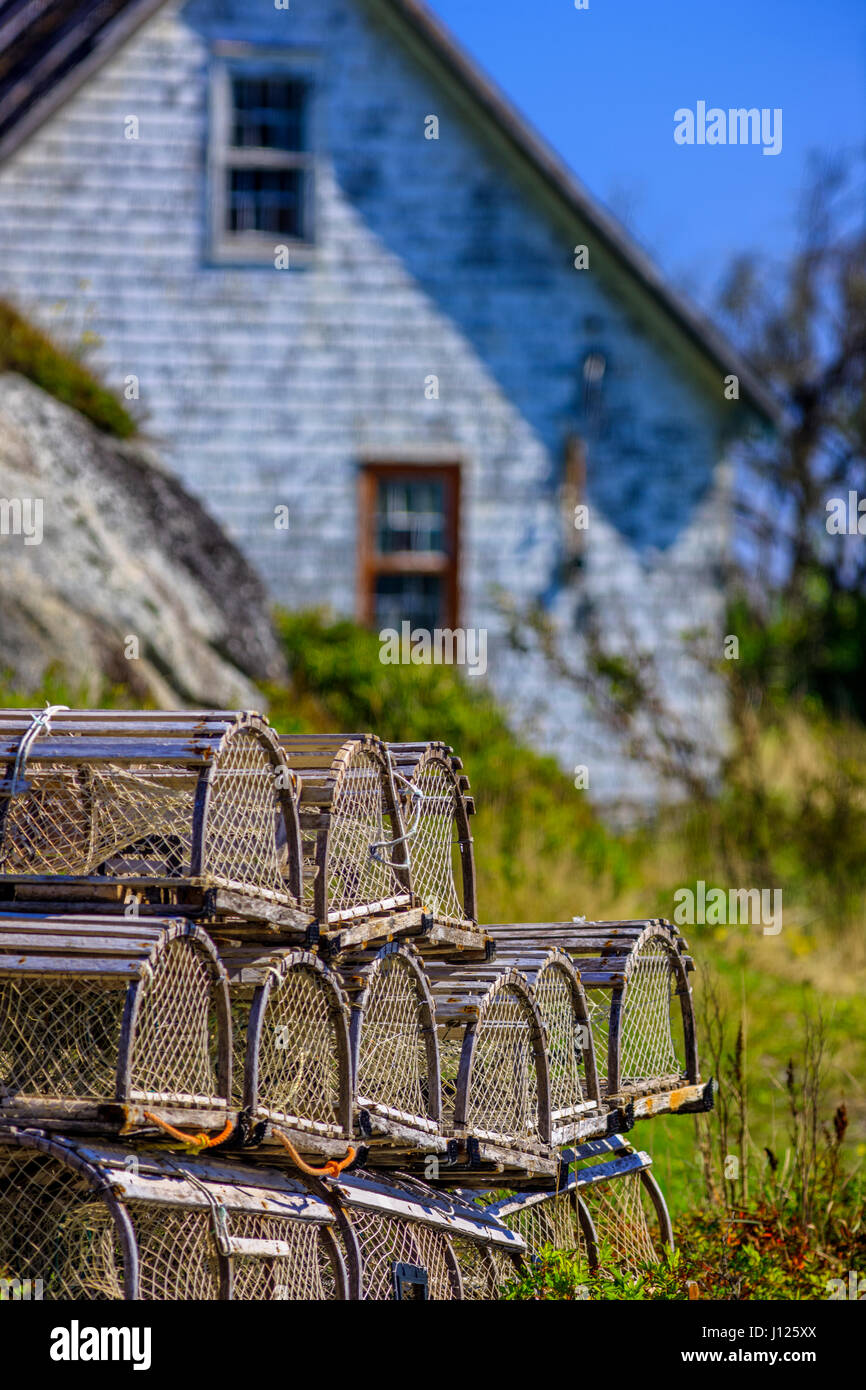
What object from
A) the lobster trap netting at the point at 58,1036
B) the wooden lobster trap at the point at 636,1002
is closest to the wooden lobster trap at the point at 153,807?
the lobster trap netting at the point at 58,1036

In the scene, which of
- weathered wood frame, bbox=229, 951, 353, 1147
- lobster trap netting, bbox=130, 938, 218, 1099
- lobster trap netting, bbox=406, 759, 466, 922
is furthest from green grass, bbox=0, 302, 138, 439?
lobster trap netting, bbox=130, 938, 218, 1099

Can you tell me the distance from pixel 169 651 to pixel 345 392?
5.90 metres

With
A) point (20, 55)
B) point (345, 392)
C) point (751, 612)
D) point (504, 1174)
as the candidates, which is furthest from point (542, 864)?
point (751, 612)

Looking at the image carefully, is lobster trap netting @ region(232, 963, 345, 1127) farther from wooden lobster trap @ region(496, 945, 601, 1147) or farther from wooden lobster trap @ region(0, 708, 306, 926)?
wooden lobster trap @ region(496, 945, 601, 1147)

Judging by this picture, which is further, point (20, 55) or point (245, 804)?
point (20, 55)

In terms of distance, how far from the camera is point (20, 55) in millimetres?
15312

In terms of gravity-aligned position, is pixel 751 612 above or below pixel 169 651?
above

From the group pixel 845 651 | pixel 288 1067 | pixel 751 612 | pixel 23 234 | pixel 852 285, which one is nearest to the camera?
pixel 288 1067

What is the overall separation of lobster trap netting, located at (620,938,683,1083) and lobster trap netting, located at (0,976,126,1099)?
1689 mm

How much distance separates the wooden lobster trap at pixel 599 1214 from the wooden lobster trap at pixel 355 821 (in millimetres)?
957

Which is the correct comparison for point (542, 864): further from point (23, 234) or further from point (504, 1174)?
point (23, 234)

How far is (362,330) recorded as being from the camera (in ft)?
50.4

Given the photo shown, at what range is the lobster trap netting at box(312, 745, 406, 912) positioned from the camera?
466cm

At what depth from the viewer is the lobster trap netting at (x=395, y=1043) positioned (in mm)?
4504
